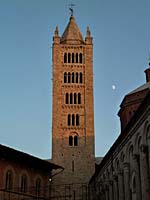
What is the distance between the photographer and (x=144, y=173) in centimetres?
2288

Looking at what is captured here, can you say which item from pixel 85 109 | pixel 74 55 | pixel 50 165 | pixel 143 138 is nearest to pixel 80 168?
pixel 85 109

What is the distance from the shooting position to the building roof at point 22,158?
29906 mm

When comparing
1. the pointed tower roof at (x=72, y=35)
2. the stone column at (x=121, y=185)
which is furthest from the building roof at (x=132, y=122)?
the pointed tower roof at (x=72, y=35)

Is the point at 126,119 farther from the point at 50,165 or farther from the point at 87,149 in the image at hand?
the point at 50,165

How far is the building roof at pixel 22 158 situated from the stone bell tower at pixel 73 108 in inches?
398

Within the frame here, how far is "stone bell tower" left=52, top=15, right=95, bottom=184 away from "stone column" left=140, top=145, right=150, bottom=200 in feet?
72.1

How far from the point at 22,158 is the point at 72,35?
25143 millimetres

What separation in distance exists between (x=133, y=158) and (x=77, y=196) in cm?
1880

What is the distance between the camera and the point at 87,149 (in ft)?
152

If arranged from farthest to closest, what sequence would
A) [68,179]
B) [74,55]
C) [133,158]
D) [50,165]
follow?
[74,55], [68,179], [50,165], [133,158]

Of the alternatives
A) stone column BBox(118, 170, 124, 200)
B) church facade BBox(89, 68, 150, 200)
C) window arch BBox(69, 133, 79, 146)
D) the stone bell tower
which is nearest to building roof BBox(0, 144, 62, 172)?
church facade BBox(89, 68, 150, 200)

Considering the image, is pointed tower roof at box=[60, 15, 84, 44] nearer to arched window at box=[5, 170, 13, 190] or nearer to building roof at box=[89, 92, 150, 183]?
building roof at box=[89, 92, 150, 183]

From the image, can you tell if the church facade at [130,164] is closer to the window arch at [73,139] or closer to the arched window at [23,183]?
the arched window at [23,183]

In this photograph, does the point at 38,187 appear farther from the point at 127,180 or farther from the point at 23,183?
the point at 127,180
